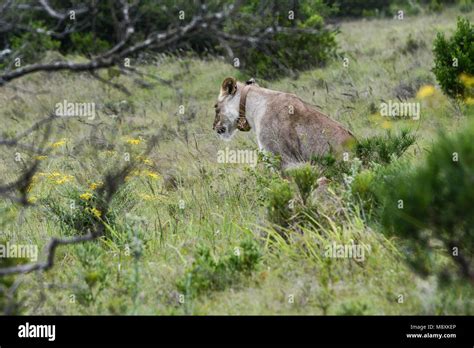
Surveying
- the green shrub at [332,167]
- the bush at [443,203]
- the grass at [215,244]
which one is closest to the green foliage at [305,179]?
Answer: the grass at [215,244]

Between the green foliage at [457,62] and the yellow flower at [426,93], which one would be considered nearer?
the green foliage at [457,62]

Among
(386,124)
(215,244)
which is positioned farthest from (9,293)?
(386,124)

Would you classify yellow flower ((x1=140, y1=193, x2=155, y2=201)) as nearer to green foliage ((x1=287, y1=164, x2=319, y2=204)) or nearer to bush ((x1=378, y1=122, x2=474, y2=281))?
green foliage ((x1=287, y1=164, x2=319, y2=204))

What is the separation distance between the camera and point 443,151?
14.8ft

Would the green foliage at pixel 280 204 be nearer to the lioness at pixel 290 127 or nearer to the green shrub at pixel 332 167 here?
the green shrub at pixel 332 167

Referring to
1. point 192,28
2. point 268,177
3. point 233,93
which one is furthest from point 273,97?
point 192,28

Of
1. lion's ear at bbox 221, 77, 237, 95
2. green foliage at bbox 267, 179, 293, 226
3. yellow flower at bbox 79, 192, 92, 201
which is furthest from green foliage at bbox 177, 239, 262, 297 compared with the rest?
lion's ear at bbox 221, 77, 237, 95

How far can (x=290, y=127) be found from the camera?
8.41 m

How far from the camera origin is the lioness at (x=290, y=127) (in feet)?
27.0

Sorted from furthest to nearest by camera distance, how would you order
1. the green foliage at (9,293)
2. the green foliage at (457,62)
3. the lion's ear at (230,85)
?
the green foliage at (457,62) → the lion's ear at (230,85) → the green foliage at (9,293)

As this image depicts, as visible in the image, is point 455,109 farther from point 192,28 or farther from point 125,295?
point 192,28

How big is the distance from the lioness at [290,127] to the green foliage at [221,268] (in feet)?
6.38

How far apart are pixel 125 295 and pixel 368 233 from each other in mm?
2070

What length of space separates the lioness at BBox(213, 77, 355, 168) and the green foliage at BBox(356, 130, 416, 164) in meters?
0.19
